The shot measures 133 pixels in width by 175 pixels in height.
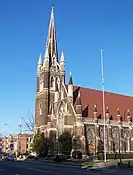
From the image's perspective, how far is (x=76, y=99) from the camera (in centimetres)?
6888

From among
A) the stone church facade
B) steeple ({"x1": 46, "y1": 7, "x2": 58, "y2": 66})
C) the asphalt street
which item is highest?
steeple ({"x1": 46, "y1": 7, "x2": 58, "y2": 66})

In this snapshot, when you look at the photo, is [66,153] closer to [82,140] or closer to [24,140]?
[82,140]

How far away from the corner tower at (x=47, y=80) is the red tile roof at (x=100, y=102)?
700 centimetres

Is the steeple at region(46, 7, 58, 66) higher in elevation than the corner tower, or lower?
higher

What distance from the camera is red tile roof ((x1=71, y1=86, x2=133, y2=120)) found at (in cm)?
7075

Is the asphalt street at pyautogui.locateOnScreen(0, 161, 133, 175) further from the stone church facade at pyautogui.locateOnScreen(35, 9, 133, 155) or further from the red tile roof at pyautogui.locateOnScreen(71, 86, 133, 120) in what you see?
the red tile roof at pyautogui.locateOnScreen(71, 86, 133, 120)

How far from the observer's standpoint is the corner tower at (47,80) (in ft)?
256

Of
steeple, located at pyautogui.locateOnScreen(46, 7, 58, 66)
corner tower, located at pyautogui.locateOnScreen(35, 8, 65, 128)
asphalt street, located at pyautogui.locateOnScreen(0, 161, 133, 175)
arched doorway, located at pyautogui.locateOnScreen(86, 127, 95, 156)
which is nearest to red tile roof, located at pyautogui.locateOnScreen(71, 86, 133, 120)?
arched doorway, located at pyautogui.locateOnScreen(86, 127, 95, 156)

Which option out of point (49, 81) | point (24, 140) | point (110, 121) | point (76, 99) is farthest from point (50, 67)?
point (24, 140)

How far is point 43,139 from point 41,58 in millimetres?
26680

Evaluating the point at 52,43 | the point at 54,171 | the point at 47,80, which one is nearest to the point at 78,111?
the point at 47,80

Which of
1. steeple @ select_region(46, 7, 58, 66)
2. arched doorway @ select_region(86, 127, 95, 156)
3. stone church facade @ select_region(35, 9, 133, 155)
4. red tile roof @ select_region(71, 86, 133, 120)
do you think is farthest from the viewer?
steeple @ select_region(46, 7, 58, 66)

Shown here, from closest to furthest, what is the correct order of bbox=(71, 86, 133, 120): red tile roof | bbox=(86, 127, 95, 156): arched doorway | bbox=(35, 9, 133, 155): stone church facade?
bbox=(86, 127, 95, 156): arched doorway < bbox=(35, 9, 133, 155): stone church facade < bbox=(71, 86, 133, 120): red tile roof

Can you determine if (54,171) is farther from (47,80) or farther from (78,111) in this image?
(47,80)
